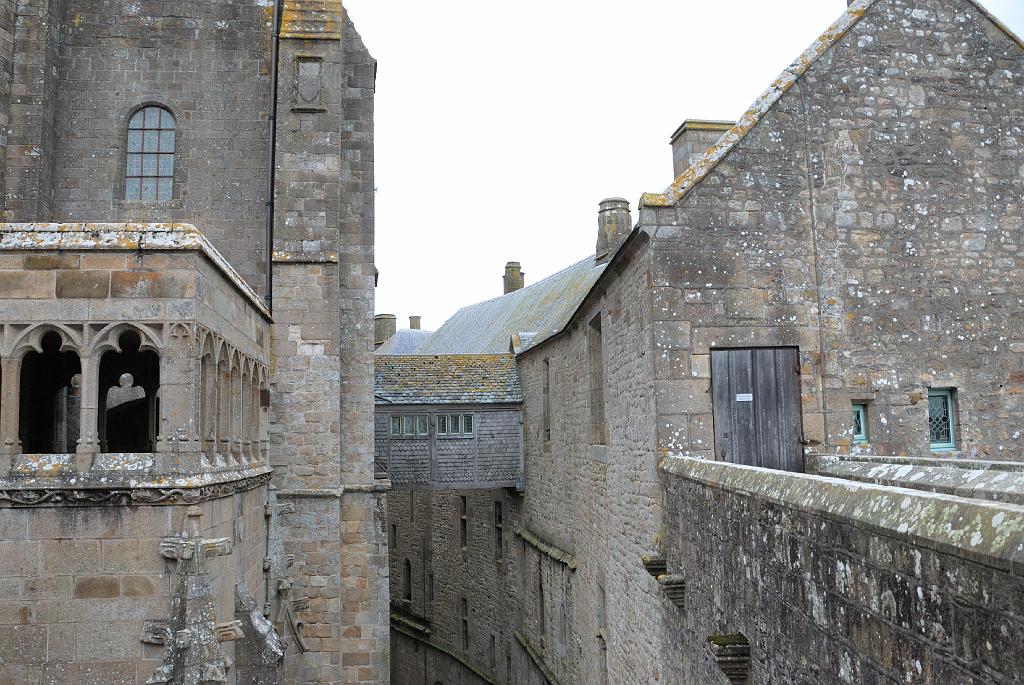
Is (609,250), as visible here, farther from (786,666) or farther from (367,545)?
(786,666)

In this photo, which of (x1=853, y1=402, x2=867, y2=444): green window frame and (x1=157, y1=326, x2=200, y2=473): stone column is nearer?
(x1=157, y1=326, x2=200, y2=473): stone column

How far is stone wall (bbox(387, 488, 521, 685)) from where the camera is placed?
2070cm

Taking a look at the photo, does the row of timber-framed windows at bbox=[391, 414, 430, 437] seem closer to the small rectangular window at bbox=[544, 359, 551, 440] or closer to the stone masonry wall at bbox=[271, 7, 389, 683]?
the small rectangular window at bbox=[544, 359, 551, 440]

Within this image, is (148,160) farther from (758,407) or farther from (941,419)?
(941,419)

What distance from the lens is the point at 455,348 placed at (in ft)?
113

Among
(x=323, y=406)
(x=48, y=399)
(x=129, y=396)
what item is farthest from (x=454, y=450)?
(x=48, y=399)

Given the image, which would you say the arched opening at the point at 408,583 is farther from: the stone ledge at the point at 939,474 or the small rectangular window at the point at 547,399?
the stone ledge at the point at 939,474

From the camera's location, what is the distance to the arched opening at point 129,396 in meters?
9.54

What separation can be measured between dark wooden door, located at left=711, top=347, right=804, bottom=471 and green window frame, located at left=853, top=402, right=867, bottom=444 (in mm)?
661

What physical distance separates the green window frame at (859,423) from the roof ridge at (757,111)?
2.81m

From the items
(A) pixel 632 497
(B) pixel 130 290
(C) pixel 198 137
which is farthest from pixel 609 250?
(B) pixel 130 290

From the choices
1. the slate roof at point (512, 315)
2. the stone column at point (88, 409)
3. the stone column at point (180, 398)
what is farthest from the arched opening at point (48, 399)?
the slate roof at point (512, 315)

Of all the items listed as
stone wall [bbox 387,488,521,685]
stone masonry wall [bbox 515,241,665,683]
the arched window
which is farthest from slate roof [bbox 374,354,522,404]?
the arched window

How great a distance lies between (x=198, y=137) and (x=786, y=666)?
35.4 feet
